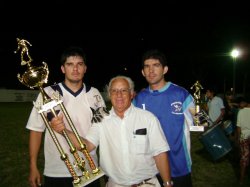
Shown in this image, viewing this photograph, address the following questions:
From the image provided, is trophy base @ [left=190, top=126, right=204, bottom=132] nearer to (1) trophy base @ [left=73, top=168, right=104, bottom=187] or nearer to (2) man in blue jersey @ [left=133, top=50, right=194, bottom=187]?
(2) man in blue jersey @ [left=133, top=50, right=194, bottom=187]

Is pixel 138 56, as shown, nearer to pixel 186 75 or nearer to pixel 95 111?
pixel 186 75

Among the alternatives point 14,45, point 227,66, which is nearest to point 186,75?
point 227,66

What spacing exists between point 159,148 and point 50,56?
47759 millimetres

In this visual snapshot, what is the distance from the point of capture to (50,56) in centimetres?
4938

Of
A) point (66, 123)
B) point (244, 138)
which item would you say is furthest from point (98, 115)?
point (244, 138)

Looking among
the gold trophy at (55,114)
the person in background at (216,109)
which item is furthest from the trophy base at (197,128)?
the person in background at (216,109)

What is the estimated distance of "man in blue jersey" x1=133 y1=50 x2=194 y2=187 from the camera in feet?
13.0

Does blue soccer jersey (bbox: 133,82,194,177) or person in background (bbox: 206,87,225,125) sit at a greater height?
blue soccer jersey (bbox: 133,82,194,177)

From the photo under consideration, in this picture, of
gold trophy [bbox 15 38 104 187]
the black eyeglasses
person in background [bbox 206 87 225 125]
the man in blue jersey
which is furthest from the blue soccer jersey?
person in background [bbox 206 87 225 125]

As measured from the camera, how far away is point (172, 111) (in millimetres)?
3955

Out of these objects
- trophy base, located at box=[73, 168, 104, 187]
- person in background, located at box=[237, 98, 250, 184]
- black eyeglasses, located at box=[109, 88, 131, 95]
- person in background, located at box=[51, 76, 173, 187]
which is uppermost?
black eyeglasses, located at box=[109, 88, 131, 95]

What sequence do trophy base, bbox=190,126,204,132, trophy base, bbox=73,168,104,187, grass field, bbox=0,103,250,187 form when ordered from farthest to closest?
grass field, bbox=0,103,250,187, trophy base, bbox=190,126,204,132, trophy base, bbox=73,168,104,187

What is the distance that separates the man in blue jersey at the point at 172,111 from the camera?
13.0 feet

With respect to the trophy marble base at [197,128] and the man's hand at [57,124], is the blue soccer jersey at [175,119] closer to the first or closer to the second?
the trophy marble base at [197,128]
